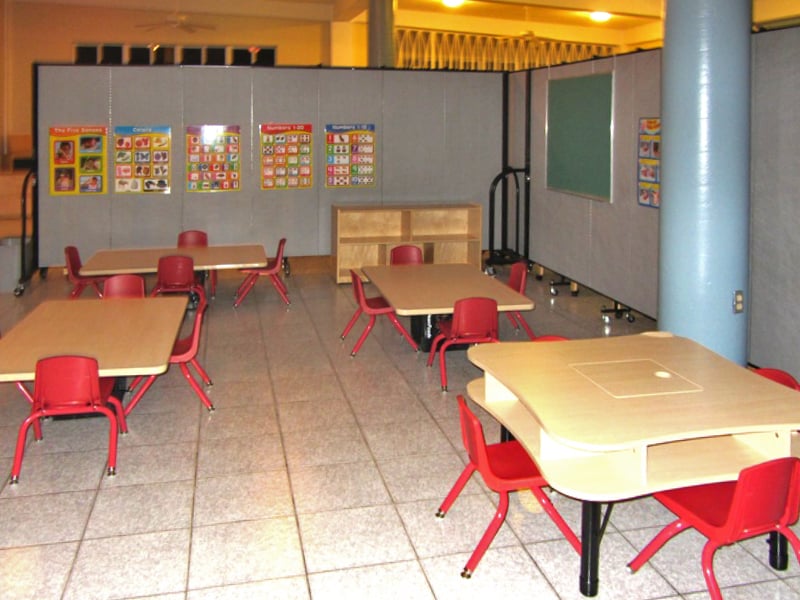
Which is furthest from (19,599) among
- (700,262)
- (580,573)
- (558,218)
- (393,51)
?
(393,51)

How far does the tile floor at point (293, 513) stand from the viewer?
3932 millimetres

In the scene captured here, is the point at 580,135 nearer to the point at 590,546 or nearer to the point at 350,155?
the point at 350,155

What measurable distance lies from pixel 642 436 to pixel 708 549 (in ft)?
1.64

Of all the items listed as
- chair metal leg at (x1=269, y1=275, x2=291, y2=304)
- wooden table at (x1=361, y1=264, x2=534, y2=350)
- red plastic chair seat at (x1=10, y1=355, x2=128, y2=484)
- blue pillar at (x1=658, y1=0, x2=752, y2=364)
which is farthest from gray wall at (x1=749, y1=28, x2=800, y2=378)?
chair metal leg at (x1=269, y1=275, x2=291, y2=304)

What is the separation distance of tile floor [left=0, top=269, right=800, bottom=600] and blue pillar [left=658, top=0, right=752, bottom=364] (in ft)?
5.74

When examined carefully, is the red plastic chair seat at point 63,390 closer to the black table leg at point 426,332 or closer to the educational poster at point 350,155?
the black table leg at point 426,332

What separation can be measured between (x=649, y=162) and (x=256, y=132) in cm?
530

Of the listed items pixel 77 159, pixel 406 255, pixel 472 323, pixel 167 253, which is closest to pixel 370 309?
pixel 472 323

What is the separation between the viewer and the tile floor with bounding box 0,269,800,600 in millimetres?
3932

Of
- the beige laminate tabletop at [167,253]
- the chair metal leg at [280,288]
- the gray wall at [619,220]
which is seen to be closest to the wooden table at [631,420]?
the gray wall at [619,220]

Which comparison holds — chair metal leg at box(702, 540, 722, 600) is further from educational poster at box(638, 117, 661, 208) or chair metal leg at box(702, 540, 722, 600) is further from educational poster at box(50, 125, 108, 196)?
educational poster at box(50, 125, 108, 196)

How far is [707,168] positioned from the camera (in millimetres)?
6012

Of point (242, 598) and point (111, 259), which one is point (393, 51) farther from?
point (242, 598)

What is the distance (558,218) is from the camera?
1073cm
